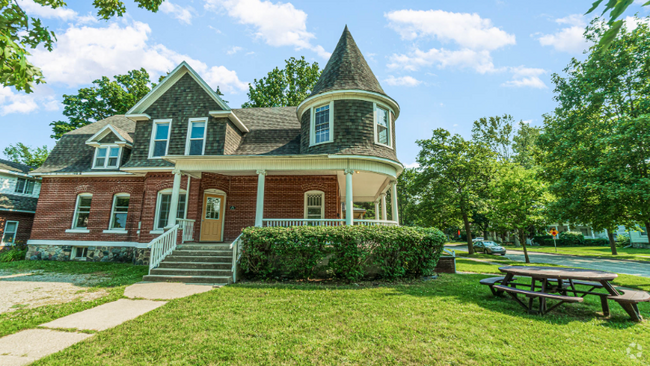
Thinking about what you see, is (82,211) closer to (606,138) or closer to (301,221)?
(301,221)

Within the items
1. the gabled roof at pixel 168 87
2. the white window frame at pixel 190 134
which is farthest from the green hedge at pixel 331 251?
the gabled roof at pixel 168 87

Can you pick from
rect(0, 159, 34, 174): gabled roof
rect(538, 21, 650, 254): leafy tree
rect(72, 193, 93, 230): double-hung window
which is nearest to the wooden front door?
rect(72, 193, 93, 230): double-hung window

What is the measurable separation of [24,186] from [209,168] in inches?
673

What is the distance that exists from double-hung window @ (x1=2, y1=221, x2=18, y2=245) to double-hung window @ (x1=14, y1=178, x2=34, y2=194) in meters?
2.36

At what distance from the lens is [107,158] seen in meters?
14.8

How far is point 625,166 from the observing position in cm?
1234

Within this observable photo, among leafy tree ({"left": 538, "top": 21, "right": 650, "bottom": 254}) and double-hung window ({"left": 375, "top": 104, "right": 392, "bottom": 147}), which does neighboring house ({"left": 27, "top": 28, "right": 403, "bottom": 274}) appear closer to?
double-hung window ({"left": 375, "top": 104, "right": 392, "bottom": 147})

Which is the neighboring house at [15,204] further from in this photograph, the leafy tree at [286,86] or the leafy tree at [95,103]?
the leafy tree at [286,86]

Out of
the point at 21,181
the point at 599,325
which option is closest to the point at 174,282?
the point at 599,325

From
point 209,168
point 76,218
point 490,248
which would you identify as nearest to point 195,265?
point 209,168

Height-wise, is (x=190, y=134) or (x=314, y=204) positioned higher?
(x=190, y=134)

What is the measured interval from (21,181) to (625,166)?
33.6 m

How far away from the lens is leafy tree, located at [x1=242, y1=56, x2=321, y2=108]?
26.9 metres

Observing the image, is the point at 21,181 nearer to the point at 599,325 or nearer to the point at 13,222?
the point at 13,222
